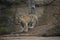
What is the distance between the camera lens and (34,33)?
3.39 m

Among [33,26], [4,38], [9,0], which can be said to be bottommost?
[4,38]

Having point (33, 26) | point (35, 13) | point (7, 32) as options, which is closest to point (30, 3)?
point (35, 13)

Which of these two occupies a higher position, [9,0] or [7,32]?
[9,0]

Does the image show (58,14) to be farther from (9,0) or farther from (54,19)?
(9,0)

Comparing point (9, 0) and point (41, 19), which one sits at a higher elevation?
point (9, 0)

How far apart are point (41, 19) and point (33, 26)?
194mm

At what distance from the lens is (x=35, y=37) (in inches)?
133

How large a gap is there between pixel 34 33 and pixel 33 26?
0.13m

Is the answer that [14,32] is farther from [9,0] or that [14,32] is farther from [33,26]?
[9,0]

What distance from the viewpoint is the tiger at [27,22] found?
3.39 meters

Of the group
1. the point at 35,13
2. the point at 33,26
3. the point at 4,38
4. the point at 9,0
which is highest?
the point at 9,0

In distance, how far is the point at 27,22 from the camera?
340 centimetres

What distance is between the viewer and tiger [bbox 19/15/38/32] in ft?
11.1

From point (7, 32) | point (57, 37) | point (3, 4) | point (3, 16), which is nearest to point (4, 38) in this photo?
point (7, 32)
